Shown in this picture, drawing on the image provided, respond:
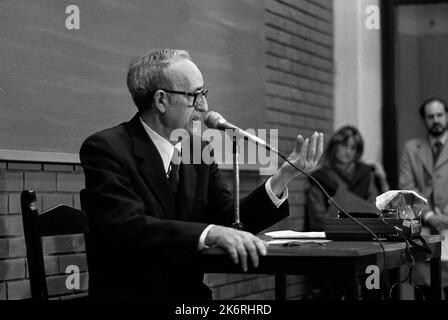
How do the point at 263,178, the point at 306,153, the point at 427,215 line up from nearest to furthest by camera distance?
the point at 306,153 → the point at 263,178 → the point at 427,215

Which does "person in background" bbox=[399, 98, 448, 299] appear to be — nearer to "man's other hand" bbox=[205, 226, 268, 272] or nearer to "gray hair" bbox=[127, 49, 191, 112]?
"gray hair" bbox=[127, 49, 191, 112]

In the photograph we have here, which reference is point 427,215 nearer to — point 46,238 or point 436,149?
point 436,149

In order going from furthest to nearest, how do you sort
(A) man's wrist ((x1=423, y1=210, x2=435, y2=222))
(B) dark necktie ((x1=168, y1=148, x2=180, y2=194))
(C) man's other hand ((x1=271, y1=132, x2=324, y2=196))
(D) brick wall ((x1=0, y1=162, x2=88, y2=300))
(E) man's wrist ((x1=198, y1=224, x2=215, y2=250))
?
(A) man's wrist ((x1=423, y1=210, x2=435, y2=222)), (D) brick wall ((x1=0, y1=162, x2=88, y2=300)), (B) dark necktie ((x1=168, y1=148, x2=180, y2=194)), (C) man's other hand ((x1=271, y1=132, x2=324, y2=196)), (E) man's wrist ((x1=198, y1=224, x2=215, y2=250))

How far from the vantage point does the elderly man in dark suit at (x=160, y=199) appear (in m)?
2.80

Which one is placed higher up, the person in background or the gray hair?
the gray hair

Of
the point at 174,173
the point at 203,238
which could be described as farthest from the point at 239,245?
the point at 174,173

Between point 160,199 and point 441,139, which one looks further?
point 441,139

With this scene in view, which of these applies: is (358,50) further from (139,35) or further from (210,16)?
(139,35)

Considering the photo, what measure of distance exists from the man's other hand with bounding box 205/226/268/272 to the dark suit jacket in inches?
2.8

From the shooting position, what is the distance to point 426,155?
6996 mm

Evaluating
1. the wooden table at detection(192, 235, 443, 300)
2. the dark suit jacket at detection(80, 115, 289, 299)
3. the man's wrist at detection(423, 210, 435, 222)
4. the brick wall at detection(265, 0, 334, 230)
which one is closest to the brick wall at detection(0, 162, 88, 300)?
the dark suit jacket at detection(80, 115, 289, 299)

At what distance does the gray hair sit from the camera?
3.22 metres

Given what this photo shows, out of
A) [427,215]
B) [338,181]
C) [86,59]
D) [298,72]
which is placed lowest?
[427,215]

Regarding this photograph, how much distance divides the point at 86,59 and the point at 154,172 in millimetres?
1467
